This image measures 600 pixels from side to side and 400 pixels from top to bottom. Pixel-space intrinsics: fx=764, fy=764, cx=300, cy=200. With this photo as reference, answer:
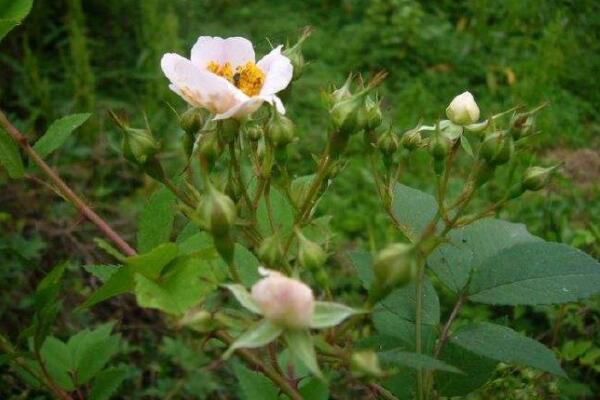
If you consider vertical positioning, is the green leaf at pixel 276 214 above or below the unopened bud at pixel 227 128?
below

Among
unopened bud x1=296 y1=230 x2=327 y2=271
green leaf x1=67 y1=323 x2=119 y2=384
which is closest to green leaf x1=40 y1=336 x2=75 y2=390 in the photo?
green leaf x1=67 y1=323 x2=119 y2=384

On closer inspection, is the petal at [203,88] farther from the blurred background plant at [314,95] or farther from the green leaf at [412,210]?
the blurred background plant at [314,95]

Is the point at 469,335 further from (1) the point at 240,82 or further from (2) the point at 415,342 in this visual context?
(1) the point at 240,82

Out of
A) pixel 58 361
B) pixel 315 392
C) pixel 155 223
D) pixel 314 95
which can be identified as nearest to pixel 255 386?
pixel 315 392

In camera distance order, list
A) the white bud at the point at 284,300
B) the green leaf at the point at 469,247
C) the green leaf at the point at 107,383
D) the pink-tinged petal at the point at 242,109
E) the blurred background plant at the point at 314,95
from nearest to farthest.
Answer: the white bud at the point at 284,300 → the pink-tinged petal at the point at 242,109 → the green leaf at the point at 469,247 → the green leaf at the point at 107,383 → the blurred background plant at the point at 314,95

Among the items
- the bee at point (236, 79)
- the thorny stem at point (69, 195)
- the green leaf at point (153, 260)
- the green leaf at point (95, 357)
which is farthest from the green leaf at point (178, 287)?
the green leaf at point (95, 357)

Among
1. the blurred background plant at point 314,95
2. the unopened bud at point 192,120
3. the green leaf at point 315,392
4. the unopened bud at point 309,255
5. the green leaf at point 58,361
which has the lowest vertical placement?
the blurred background plant at point 314,95

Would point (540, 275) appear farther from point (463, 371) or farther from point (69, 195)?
point (69, 195)

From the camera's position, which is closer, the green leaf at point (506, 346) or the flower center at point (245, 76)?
the green leaf at point (506, 346)

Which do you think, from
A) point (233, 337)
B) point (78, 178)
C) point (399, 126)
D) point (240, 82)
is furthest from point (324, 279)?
point (399, 126)
